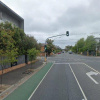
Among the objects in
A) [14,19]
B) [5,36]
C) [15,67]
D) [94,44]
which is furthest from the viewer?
[94,44]

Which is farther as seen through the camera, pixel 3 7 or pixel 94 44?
pixel 94 44

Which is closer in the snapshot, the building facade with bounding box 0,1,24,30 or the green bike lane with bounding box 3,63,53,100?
the green bike lane with bounding box 3,63,53,100

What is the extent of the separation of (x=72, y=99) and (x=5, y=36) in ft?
20.3

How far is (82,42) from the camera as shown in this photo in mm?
106812

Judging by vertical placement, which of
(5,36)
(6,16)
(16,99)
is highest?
(6,16)

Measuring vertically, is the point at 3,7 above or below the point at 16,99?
above

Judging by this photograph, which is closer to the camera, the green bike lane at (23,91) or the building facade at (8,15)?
the green bike lane at (23,91)

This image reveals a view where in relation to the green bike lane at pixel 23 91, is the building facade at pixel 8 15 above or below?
above

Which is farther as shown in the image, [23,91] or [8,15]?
[8,15]

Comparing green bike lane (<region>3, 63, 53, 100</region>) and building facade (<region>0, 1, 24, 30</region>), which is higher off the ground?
building facade (<region>0, 1, 24, 30</region>)

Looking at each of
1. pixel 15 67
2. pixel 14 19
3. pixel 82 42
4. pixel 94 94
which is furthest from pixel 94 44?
pixel 94 94

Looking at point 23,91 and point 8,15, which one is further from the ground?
point 8,15

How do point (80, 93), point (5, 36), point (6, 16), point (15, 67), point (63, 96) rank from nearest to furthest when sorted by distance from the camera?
point (63, 96) < point (80, 93) < point (5, 36) < point (15, 67) < point (6, 16)

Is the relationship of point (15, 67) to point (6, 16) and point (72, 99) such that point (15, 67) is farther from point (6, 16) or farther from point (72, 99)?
point (72, 99)
